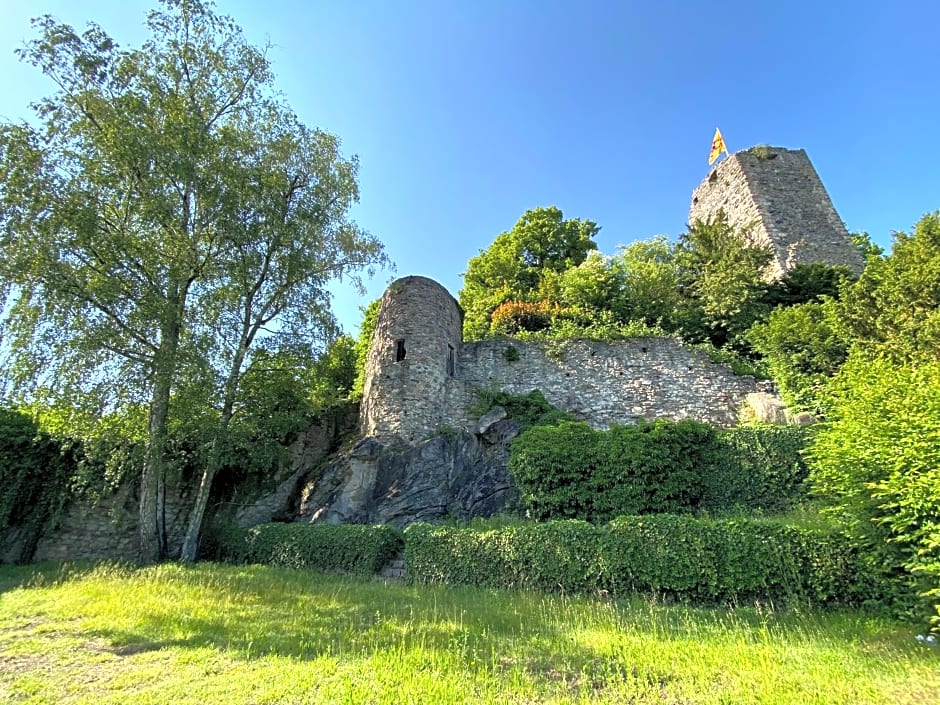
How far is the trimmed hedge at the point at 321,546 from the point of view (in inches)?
358

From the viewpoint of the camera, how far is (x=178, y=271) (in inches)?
395

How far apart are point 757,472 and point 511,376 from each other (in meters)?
6.46

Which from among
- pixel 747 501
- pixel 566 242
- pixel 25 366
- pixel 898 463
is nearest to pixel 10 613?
pixel 25 366

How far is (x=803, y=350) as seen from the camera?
41.9 ft

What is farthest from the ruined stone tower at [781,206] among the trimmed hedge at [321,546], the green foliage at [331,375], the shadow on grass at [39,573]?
the shadow on grass at [39,573]

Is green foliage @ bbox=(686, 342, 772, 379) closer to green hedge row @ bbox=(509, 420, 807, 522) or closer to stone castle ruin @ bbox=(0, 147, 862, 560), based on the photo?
stone castle ruin @ bbox=(0, 147, 862, 560)

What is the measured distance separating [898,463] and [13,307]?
1315 cm

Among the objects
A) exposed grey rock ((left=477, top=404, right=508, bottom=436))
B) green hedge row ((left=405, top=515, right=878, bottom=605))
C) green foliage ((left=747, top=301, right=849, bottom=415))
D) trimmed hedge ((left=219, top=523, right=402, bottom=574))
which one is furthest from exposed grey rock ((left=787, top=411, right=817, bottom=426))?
trimmed hedge ((left=219, top=523, right=402, bottom=574))

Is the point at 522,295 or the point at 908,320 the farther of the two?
the point at 522,295

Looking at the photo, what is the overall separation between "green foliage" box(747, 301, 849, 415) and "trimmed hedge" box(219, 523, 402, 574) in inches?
372

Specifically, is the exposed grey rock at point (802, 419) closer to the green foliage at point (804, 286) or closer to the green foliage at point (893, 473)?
the green foliage at point (893, 473)

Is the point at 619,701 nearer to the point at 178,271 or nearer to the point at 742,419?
the point at 178,271

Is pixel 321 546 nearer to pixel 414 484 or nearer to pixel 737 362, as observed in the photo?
pixel 414 484

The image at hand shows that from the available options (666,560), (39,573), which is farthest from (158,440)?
(666,560)
